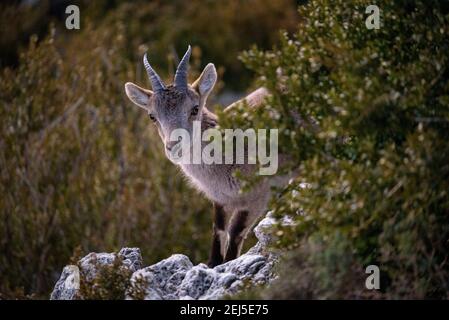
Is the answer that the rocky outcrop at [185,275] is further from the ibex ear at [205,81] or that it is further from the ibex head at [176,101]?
the ibex ear at [205,81]

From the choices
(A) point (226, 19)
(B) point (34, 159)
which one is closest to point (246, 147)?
(B) point (34, 159)

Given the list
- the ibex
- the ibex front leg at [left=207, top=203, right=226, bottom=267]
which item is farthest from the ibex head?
the ibex front leg at [left=207, top=203, right=226, bottom=267]

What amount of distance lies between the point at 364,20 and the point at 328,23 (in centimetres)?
34

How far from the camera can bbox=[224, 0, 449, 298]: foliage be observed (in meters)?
8.34

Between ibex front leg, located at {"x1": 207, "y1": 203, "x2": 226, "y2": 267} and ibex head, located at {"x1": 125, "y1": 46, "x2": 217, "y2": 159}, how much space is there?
1.02 metres

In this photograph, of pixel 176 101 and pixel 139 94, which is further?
pixel 139 94

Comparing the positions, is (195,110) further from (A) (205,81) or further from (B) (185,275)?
(B) (185,275)

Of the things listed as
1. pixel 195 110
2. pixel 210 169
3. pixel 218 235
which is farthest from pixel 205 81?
pixel 218 235

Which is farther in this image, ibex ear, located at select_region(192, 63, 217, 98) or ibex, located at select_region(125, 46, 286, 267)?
ibex ear, located at select_region(192, 63, 217, 98)

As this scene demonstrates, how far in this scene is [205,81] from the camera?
39.6ft

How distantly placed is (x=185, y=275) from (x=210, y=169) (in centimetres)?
188

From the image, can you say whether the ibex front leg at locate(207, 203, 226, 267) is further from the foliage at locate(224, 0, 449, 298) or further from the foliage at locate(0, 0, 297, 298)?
the foliage at locate(0, 0, 297, 298)

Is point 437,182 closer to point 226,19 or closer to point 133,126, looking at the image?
point 133,126

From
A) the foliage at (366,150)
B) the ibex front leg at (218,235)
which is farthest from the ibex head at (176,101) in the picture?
the foliage at (366,150)
